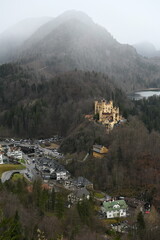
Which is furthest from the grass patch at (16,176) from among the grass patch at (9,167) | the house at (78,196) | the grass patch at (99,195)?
the grass patch at (99,195)

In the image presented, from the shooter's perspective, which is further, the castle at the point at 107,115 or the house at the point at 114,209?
the castle at the point at 107,115

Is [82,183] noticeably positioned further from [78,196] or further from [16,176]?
[16,176]

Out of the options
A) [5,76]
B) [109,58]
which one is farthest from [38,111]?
[109,58]

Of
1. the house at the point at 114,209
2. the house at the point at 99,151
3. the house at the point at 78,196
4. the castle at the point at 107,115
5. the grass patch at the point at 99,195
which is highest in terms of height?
the castle at the point at 107,115

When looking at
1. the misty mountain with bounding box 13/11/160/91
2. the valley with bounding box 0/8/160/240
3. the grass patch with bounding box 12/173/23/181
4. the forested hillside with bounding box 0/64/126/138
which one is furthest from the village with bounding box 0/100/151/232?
the misty mountain with bounding box 13/11/160/91

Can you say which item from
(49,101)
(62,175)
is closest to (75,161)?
(62,175)

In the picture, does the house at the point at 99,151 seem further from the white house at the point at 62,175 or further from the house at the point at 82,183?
the house at the point at 82,183

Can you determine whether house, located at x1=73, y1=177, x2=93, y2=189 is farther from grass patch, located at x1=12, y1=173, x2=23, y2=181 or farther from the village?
grass patch, located at x1=12, y1=173, x2=23, y2=181
